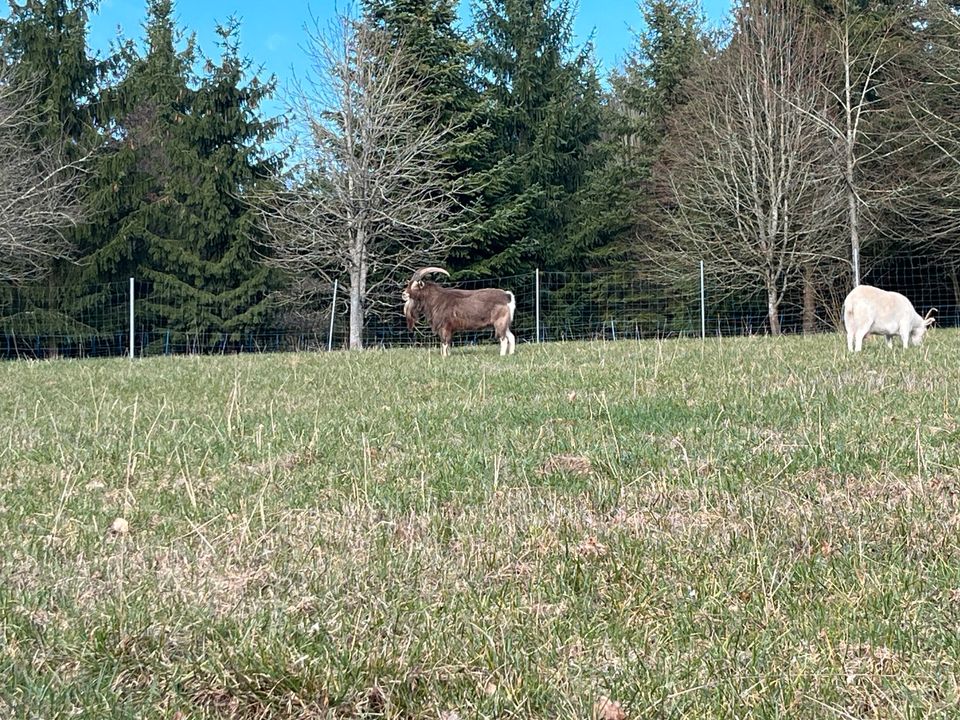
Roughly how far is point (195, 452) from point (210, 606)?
2.25m

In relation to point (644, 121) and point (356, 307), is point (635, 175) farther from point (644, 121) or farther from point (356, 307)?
point (356, 307)

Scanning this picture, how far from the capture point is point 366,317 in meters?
23.3

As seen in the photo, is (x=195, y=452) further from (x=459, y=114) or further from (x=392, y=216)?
(x=459, y=114)

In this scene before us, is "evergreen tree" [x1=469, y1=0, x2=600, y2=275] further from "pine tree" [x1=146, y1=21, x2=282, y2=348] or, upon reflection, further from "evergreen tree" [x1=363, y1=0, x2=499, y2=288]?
"pine tree" [x1=146, y1=21, x2=282, y2=348]

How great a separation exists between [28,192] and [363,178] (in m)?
7.26

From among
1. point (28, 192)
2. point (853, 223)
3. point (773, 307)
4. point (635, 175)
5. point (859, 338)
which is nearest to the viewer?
point (859, 338)

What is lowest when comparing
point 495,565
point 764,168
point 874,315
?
point 495,565

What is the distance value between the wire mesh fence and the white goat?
13.3m

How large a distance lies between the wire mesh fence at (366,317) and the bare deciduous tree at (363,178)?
6.51 ft

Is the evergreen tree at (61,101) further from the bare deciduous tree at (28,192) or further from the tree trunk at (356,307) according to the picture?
the tree trunk at (356,307)

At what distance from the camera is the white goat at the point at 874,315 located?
931 centimetres

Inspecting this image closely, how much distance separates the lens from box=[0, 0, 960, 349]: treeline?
69.7 feet

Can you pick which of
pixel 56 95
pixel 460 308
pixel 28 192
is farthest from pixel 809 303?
pixel 56 95

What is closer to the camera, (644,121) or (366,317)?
(366,317)
